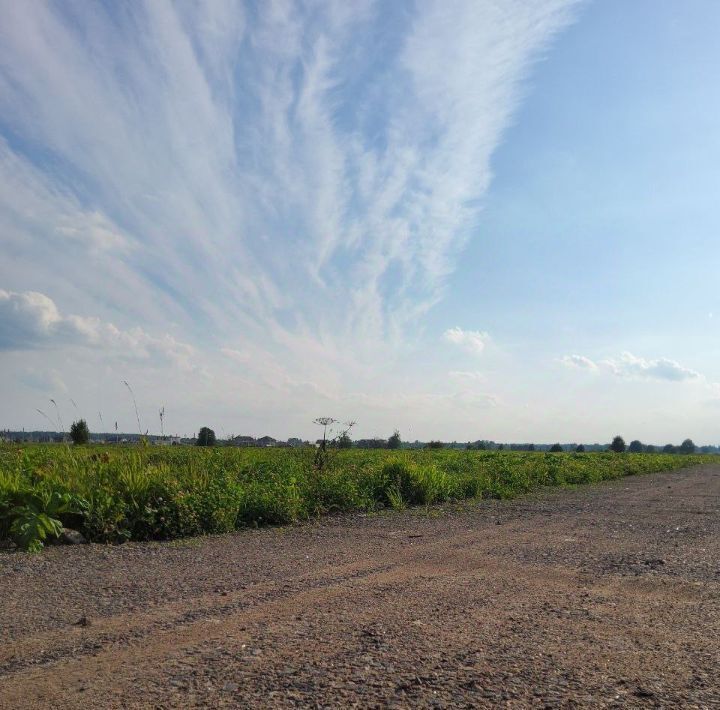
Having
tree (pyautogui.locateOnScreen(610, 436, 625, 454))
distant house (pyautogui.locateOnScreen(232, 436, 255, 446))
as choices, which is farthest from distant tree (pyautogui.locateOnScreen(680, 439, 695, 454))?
distant house (pyautogui.locateOnScreen(232, 436, 255, 446))

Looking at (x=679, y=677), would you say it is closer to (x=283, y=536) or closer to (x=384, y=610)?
(x=384, y=610)

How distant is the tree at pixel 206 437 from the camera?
18.2 metres

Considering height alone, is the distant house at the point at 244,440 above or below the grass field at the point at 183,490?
above

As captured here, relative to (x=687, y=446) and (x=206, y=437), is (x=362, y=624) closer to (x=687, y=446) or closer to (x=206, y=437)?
(x=206, y=437)

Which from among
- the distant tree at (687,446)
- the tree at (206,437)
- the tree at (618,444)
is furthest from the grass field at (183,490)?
the distant tree at (687,446)

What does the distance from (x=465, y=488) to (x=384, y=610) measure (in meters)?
10.1

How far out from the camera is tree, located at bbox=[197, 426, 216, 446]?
59.8 feet

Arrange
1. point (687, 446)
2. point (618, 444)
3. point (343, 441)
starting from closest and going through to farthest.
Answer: point (343, 441) → point (618, 444) → point (687, 446)

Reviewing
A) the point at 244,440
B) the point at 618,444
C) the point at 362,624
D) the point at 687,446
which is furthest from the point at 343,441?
the point at 687,446

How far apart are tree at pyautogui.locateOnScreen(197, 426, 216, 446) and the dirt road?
10.5 meters

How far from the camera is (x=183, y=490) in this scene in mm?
8570

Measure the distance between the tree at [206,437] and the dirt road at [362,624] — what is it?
1052 cm

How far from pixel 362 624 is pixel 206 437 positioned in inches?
592

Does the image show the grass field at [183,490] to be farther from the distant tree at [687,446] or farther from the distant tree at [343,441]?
the distant tree at [687,446]
